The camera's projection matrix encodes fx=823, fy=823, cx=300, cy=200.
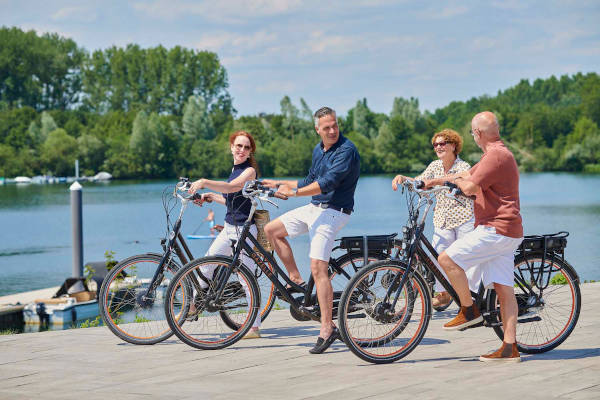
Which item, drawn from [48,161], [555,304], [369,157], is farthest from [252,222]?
[48,161]

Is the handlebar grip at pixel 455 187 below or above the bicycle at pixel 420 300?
above

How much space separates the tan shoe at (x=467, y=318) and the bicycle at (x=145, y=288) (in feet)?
4.88

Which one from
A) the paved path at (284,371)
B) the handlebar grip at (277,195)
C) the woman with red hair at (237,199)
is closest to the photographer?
the paved path at (284,371)

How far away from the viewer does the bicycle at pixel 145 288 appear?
6.13 metres

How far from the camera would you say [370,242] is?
6480 mm

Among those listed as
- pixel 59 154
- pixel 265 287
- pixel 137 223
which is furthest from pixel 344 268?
pixel 59 154

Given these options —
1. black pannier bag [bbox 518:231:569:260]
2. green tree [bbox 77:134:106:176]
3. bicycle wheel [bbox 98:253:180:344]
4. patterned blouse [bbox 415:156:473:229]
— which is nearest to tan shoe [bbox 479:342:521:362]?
black pannier bag [bbox 518:231:569:260]

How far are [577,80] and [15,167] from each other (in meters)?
120

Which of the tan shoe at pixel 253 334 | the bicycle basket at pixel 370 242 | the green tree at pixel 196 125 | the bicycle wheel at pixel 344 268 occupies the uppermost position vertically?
the green tree at pixel 196 125

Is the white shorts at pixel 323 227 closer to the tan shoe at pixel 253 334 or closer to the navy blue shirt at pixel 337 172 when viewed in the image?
the navy blue shirt at pixel 337 172

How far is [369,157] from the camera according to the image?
99.1 m

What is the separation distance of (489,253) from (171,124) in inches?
4010

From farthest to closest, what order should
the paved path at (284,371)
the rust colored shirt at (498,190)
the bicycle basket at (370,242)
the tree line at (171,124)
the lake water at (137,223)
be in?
the tree line at (171,124) < the lake water at (137,223) < the bicycle basket at (370,242) < the rust colored shirt at (498,190) < the paved path at (284,371)

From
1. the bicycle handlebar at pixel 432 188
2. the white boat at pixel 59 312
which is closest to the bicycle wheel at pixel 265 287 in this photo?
the bicycle handlebar at pixel 432 188
